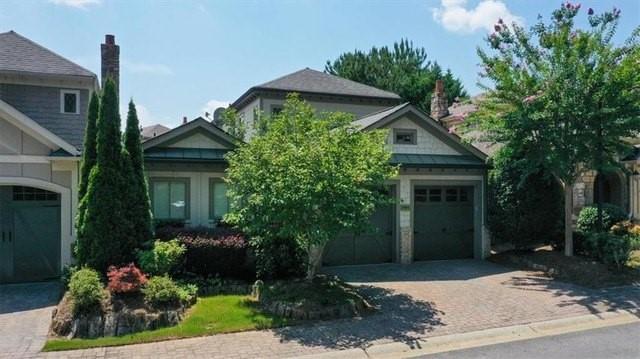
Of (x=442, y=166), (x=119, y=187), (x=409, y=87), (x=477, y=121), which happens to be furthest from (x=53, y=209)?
(x=409, y=87)

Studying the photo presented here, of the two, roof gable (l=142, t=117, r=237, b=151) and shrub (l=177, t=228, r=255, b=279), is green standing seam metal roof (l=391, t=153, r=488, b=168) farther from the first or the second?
shrub (l=177, t=228, r=255, b=279)

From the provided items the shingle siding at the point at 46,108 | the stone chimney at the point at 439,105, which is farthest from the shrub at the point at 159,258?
the stone chimney at the point at 439,105

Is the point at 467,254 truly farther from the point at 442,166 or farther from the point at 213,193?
the point at 213,193

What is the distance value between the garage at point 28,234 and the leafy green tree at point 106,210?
3.36m

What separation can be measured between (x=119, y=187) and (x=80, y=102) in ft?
21.6

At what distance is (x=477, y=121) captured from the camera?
14008 millimetres

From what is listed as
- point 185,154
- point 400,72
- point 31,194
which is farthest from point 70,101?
point 400,72

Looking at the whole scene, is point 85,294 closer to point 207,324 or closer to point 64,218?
point 207,324

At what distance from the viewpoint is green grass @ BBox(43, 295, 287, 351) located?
774 centimetres

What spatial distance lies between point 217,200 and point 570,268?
32.1ft

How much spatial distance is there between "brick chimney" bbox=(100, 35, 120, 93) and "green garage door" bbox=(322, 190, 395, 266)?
8854 mm

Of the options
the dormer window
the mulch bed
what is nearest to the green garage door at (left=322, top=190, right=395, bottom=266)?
the mulch bed

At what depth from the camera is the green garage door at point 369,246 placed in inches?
556

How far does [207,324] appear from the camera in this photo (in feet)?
28.0
